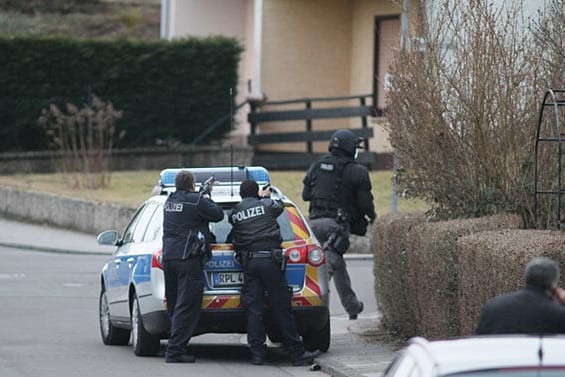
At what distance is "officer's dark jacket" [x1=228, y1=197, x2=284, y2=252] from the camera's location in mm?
12602

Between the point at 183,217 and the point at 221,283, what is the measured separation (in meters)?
0.71

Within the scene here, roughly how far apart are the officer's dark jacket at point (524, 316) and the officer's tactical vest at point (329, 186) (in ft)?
24.5

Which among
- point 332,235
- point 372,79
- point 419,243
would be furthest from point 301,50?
point 419,243

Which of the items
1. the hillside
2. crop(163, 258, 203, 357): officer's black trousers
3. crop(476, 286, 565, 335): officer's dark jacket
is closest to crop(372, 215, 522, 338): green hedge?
crop(163, 258, 203, 357): officer's black trousers

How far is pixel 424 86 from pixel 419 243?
1.87m

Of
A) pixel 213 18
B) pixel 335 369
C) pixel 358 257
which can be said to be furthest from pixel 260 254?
pixel 213 18

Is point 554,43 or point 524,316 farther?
point 554,43

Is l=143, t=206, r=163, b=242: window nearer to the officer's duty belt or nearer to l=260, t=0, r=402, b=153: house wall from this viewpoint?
the officer's duty belt

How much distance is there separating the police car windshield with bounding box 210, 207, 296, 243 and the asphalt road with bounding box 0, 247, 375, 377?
3.78 ft

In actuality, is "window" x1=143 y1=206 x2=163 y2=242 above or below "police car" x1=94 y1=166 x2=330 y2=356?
above

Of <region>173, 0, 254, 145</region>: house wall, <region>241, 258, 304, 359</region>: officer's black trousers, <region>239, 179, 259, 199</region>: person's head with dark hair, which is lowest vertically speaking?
<region>241, 258, 304, 359</region>: officer's black trousers

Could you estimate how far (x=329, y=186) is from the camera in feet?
49.7

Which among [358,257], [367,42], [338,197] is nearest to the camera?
[338,197]

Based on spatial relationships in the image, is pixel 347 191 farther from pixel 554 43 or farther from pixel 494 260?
pixel 494 260
